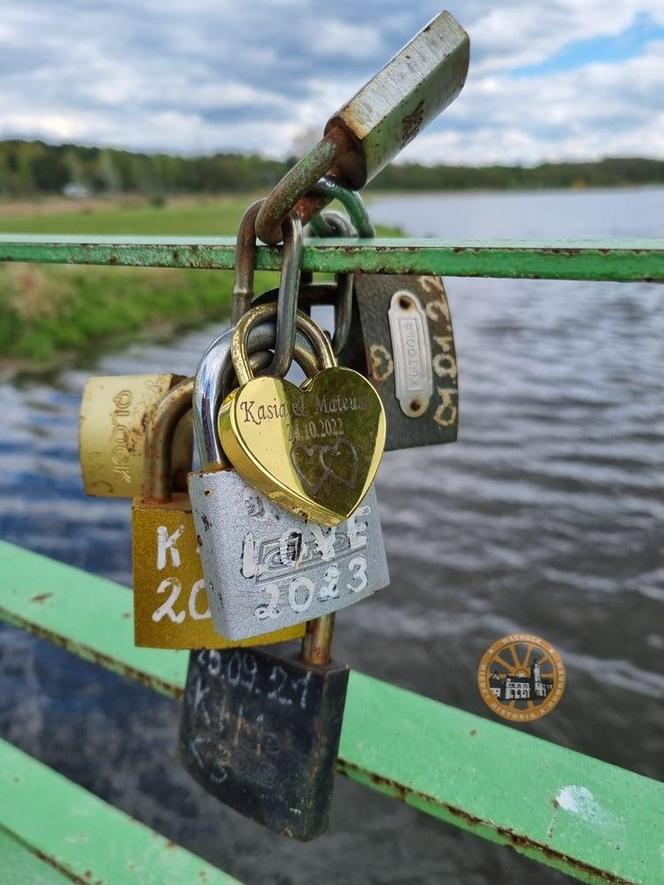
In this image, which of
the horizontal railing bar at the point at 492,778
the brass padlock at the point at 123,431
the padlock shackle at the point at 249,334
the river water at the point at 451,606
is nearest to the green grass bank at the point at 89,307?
the river water at the point at 451,606

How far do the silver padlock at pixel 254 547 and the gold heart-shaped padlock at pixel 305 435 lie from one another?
0.08ft

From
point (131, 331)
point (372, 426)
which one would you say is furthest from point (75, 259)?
point (131, 331)

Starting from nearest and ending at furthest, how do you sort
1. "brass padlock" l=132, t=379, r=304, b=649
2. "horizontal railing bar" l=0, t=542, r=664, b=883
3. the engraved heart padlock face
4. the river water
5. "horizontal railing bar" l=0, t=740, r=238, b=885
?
the engraved heart padlock face < "brass padlock" l=132, t=379, r=304, b=649 < "horizontal railing bar" l=0, t=542, r=664, b=883 < "horizontal railing bar" l=0, t=740, r=238, b=885 < the river water

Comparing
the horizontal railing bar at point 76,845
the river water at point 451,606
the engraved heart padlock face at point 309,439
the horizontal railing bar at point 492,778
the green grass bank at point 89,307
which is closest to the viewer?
the engraved heart padlock face at point 309,439

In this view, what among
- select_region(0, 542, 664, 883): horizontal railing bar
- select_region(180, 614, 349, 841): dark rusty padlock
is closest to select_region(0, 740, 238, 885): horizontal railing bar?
select_region(0, 542, 664, 883): horizontal railing bar

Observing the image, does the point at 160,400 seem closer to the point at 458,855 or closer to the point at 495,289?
the point at 458,855

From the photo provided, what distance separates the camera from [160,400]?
3.19ft

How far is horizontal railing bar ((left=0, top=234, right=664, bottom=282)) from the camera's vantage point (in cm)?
61

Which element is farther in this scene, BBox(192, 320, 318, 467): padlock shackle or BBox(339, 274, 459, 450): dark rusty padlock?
BBox(339, 274, 459, 450): dark rusty padlock

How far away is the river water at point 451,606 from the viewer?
88.6 inches

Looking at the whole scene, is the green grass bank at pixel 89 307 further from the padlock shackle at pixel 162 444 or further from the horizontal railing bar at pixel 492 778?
the padlock shackle at pixel 162 444

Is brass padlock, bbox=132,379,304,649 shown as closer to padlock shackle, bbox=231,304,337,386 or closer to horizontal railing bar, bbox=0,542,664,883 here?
padlock shackle, bbox=231,304,337,386

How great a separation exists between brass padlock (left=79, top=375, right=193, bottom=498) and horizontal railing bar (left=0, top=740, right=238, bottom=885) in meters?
0.69

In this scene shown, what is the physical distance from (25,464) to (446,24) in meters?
5.69
